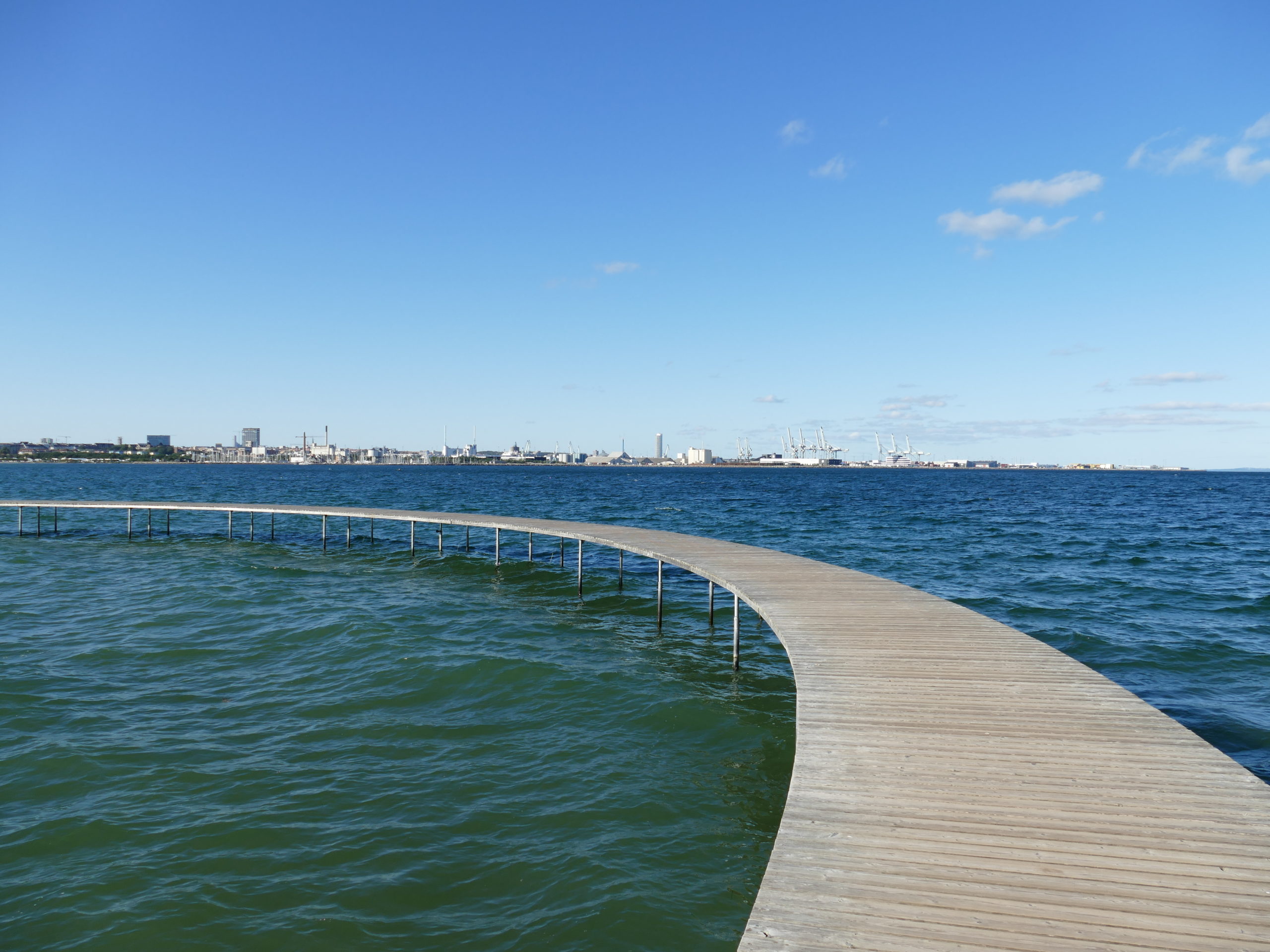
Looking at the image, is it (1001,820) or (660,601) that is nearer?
(1001,820)

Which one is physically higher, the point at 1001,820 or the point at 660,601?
the point at 1001,820

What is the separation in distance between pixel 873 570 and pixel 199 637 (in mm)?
19000

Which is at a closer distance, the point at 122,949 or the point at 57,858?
the point at 122,949

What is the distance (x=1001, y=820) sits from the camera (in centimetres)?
473

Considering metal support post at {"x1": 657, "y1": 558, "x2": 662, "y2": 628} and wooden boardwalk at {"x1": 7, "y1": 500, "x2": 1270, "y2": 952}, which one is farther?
metal support post at {"x1": 657, "y1": 558, "x2": 662, "y2": 628}

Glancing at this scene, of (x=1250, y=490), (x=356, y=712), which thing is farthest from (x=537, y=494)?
(x=1250, y=490)

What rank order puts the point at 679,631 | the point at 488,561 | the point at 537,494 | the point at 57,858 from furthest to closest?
the point at 537,494 → the point at 488,561 → the point at 679,631 → the point at 57,858

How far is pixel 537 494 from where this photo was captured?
67750 millimetres

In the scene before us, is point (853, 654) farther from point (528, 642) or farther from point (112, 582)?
point (112, 582)

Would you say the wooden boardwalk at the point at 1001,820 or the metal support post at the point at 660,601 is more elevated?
the wooden boardwalk at the point at 1001,820

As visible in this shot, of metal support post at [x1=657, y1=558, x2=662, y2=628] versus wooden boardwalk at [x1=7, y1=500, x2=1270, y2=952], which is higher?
wooden boardwalk at [x1=7, y1=500, x2=1270, y2=952]

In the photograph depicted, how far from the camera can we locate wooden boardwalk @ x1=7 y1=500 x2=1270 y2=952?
3.62 m

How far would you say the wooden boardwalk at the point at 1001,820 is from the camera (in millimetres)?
3623

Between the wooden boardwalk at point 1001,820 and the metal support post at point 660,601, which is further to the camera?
the metal support post at point 660,601
